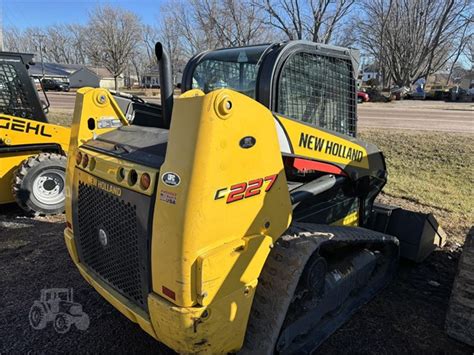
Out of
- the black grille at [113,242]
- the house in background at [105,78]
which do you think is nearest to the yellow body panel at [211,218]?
the black grille at [113,242]

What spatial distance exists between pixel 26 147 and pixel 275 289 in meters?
4.85

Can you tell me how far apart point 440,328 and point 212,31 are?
39171 millimetres

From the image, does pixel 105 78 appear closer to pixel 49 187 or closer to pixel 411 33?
pixel 411 33

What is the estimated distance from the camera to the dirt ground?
3.00 meters

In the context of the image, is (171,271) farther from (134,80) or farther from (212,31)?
(134,80)

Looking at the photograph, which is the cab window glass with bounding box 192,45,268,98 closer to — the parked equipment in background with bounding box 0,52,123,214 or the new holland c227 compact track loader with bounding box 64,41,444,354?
the new holland c227 compact track loader with bounding box 64,41,444,354

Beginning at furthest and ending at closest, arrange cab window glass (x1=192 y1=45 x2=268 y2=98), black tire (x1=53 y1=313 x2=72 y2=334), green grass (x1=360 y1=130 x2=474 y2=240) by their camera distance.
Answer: green grass (x1=360 y1=130 x2=474 y2=240) < black tire (x1=53 y1=313 x2=72 y2=334) < cab window glass (x1=192 y1=45 x2=268 y2=98)

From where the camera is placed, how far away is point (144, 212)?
85.8 inches

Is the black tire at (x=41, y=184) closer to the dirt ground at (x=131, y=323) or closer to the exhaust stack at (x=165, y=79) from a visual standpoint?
the dirt ground at (x=131, y=323)

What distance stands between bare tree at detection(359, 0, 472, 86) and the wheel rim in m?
44.9

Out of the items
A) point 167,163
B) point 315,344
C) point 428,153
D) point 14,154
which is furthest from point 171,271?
point 428,153

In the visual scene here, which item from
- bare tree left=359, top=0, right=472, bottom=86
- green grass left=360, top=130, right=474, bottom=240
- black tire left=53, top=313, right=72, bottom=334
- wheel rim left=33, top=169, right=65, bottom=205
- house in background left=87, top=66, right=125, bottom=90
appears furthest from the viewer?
house in background left=87, top=66, right=125, bottom=90

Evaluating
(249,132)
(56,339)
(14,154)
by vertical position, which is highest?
(249,132)

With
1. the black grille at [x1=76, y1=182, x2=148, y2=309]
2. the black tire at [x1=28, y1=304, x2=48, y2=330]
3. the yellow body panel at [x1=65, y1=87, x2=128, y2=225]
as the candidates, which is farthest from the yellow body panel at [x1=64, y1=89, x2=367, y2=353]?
the black tire at [x1=28, y1=304, x2=48, y2=330]
